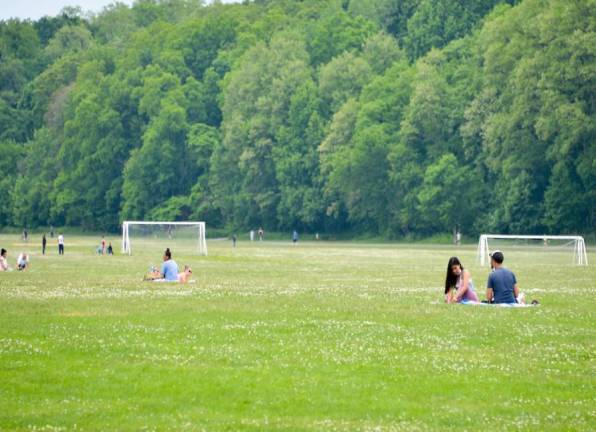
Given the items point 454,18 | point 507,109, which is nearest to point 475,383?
point 507,109

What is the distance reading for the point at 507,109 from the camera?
109m

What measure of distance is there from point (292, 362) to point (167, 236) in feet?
249

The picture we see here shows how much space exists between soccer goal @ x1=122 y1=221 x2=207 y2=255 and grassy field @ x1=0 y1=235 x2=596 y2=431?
5285cm

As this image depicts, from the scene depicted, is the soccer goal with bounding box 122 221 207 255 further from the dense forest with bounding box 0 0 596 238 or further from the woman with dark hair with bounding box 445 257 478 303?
the woman with dark hair with bounding box 445 257 478 303

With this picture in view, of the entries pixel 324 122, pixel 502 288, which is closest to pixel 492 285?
pixel 502 288

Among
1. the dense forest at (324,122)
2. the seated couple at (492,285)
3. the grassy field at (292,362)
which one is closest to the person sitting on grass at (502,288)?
the seated couple at (492,285)

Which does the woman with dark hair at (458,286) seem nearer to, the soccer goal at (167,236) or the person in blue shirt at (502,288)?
the person in blue shirt at (502,288)


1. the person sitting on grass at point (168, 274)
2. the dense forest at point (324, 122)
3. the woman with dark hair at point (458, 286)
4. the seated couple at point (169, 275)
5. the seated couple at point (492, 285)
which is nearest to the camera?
the seated couple at point (492, 285)

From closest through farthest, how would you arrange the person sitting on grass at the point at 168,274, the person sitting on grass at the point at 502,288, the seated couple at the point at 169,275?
the person sitting on grass at the point at 502,288, the seated couple at the point at 169,275, the person sitting on grass at the point at 168,274

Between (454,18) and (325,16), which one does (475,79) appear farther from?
(325,16)

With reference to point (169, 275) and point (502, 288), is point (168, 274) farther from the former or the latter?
point (502, 288)

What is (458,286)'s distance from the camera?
3356cm

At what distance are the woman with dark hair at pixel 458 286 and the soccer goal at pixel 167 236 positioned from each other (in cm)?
5719

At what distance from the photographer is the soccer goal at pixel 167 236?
91.2 meters
